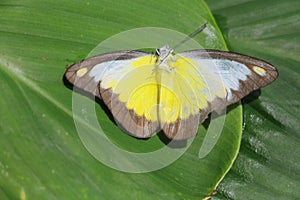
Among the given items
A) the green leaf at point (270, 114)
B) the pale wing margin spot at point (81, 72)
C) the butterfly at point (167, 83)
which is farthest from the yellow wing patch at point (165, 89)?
the green leaf at point (270, 114)

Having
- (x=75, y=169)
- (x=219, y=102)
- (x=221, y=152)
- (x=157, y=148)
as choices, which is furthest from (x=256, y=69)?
(x=75, y=169)

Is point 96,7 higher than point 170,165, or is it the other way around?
point 96,7

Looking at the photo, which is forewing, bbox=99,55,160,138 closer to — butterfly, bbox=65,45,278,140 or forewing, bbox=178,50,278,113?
butterfly, bbox=65,45,278,140

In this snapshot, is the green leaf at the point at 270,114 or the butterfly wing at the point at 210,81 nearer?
the butterfly wing at the point at 210,81

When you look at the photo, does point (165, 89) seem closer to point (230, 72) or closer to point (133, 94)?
point (133, 94)

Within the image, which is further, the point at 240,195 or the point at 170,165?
the point at 240,195

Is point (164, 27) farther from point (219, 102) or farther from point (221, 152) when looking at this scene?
point (221, 152)

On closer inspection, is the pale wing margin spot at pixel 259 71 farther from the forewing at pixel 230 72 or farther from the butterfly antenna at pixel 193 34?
the butterfly antenna at pixel 193 34
